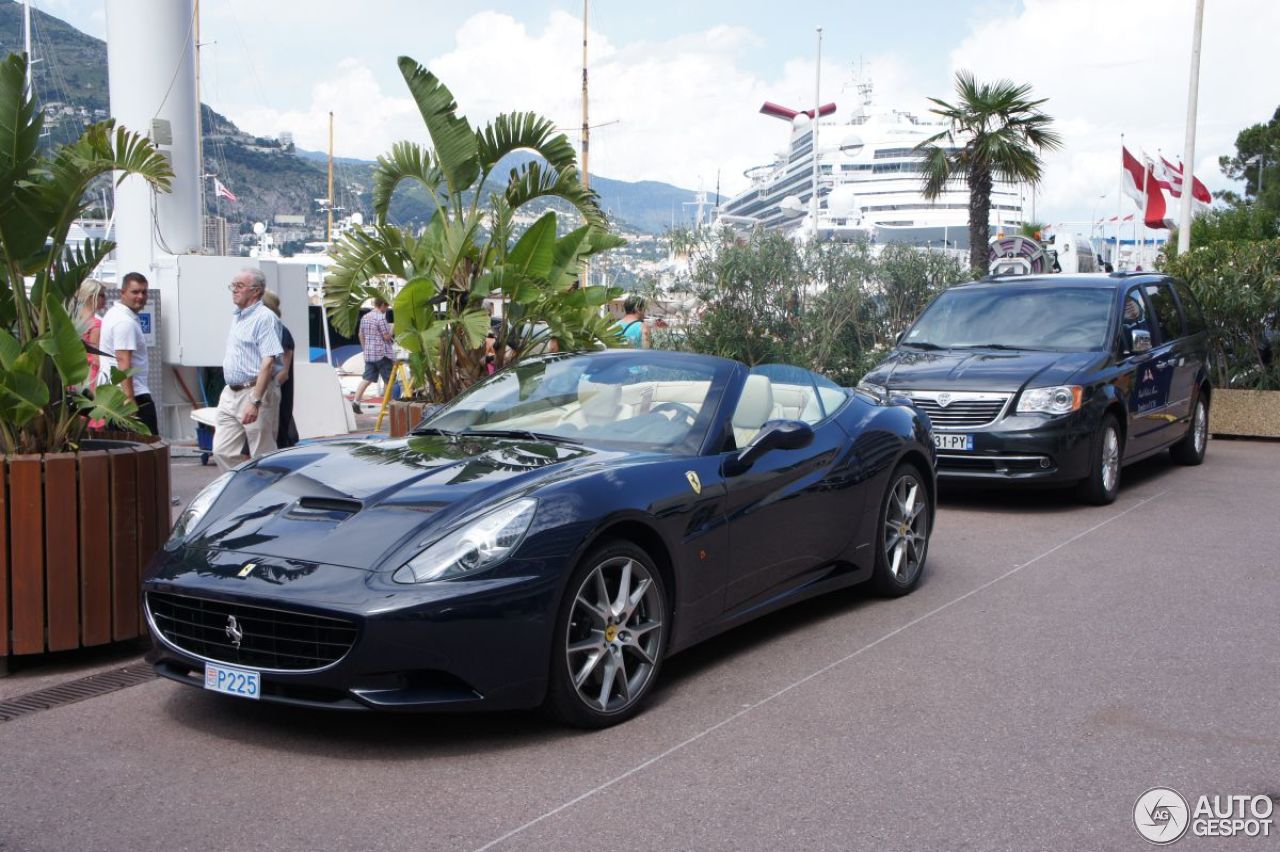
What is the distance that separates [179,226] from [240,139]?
5005 inches

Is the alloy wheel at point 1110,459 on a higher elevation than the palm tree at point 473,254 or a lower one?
lower

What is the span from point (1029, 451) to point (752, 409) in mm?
4511

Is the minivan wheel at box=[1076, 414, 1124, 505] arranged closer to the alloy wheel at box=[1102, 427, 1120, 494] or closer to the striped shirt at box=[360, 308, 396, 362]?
the alloy wheel at box=[1102, 427, 1120, 494]

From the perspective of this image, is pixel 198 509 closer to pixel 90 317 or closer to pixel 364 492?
pixel 364 492

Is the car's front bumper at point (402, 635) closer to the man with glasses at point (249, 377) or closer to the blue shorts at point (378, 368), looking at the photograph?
the man with glasses at point (249, 377)

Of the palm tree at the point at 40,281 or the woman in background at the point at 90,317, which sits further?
the woman in background at the point at 90,317

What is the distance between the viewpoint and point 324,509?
4.72 m

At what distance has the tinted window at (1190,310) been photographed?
12.5 metres

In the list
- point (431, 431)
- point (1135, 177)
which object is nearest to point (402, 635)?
point (431, 431)

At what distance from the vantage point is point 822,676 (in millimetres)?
5500

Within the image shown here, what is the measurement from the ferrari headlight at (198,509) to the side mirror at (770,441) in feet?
6.95

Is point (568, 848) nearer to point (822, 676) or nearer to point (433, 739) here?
point (433, 739)

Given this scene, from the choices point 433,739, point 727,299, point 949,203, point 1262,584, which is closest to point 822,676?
point 433,739

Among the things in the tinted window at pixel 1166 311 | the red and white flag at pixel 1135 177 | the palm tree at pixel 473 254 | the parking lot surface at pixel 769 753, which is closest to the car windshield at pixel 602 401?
the parking lot surface at pixel 769 753
